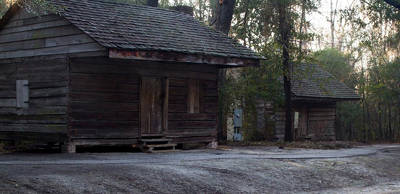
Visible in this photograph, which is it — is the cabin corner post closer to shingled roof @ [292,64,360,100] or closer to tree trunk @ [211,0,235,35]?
tree trunk @ [211,0,235,35]

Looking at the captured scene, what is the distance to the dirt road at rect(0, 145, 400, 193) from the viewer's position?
11477 millimetres

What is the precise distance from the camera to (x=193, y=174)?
13.6 m

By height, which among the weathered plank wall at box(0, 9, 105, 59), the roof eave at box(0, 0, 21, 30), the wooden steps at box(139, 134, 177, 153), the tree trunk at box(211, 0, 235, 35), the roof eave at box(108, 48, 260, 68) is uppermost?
the tree trunk at box(211, 0, 235, 35)

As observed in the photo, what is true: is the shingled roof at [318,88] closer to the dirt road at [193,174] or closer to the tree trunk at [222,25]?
the tree trunk at [222,25]

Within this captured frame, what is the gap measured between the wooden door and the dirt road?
1.29 m

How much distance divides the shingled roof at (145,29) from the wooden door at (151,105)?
56.2 inches

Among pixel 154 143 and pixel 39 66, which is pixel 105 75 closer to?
pixel 39 66

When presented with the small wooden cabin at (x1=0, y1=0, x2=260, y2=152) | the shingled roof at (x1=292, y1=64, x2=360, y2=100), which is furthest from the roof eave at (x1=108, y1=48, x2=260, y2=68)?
the shingled roof at (x1=292, y1=64, x2=360, y2=100)

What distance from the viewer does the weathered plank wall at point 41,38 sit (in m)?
17.4

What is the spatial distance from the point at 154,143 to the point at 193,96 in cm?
209

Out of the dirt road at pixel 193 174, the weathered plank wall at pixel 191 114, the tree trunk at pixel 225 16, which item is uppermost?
the tree trunk at pixel 225 16

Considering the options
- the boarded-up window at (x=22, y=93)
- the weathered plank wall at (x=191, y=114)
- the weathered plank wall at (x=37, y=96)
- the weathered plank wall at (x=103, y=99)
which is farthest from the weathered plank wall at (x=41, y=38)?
the weathered plank wall at (x=191, y=114)

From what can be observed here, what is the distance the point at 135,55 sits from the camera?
17.1m

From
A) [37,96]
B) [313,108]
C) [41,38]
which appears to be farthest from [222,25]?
[37,96]
